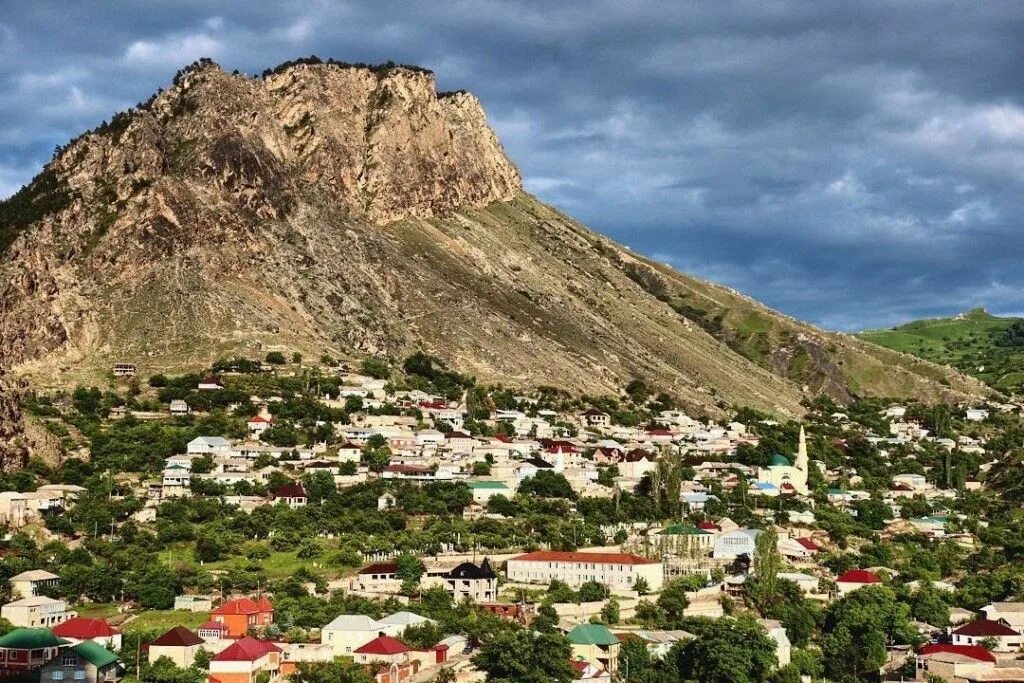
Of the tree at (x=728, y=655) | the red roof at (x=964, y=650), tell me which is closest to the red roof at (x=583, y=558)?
the tree at (x=728, y=655)

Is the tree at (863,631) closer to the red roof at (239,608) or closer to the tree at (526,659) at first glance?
the tree at (526,659)

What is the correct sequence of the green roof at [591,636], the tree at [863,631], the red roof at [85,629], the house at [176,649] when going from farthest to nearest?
the tree at [863,631] → the green roof at [591,636] → the red roof at [85,629] → the house at [176,649]

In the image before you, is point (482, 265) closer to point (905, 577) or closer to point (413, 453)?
point (413, 453)

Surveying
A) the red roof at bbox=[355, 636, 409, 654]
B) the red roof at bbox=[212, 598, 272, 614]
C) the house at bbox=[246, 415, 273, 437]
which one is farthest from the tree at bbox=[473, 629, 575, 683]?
the house at bbox=[246, 415, 273, 437]

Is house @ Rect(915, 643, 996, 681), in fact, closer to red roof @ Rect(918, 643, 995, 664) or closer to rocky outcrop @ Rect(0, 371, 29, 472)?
red roof @ Rect(918, 643, 995, 664)

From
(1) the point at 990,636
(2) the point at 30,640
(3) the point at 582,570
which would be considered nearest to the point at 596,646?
(3) the point at 582,570

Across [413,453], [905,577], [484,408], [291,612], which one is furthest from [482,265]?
[291,612]
